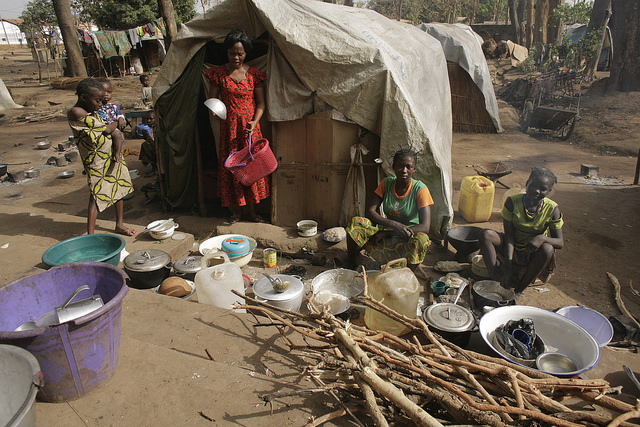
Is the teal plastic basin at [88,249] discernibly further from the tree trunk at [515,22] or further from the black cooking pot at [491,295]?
the tree trunk at [515,22]

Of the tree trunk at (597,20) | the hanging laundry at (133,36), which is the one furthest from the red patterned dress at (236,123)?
the hanging laundry at (133,36)

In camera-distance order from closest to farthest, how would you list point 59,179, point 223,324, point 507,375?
point 507,375
point 223,324
point 59,179

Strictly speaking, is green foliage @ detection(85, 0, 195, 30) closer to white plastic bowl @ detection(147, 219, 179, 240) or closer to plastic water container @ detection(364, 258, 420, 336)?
white plastic bowl @ detection(147, 219, 179, 240)

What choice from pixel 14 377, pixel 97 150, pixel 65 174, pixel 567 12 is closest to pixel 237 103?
pixel 97 150

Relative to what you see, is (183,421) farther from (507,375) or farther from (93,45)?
(93,45)

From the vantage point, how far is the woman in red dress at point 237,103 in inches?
164

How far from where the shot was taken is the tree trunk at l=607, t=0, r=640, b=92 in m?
11.3

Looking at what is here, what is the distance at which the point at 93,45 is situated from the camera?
697 inches

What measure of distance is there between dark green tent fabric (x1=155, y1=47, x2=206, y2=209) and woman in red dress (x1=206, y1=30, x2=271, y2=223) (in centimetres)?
47

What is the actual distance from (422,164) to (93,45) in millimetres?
19151

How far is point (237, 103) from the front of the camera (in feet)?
14.2

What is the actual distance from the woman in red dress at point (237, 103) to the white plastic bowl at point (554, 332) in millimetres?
2952

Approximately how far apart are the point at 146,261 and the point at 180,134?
215 centimetres

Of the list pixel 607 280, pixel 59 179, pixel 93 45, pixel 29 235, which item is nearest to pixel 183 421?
pixel 29 235
